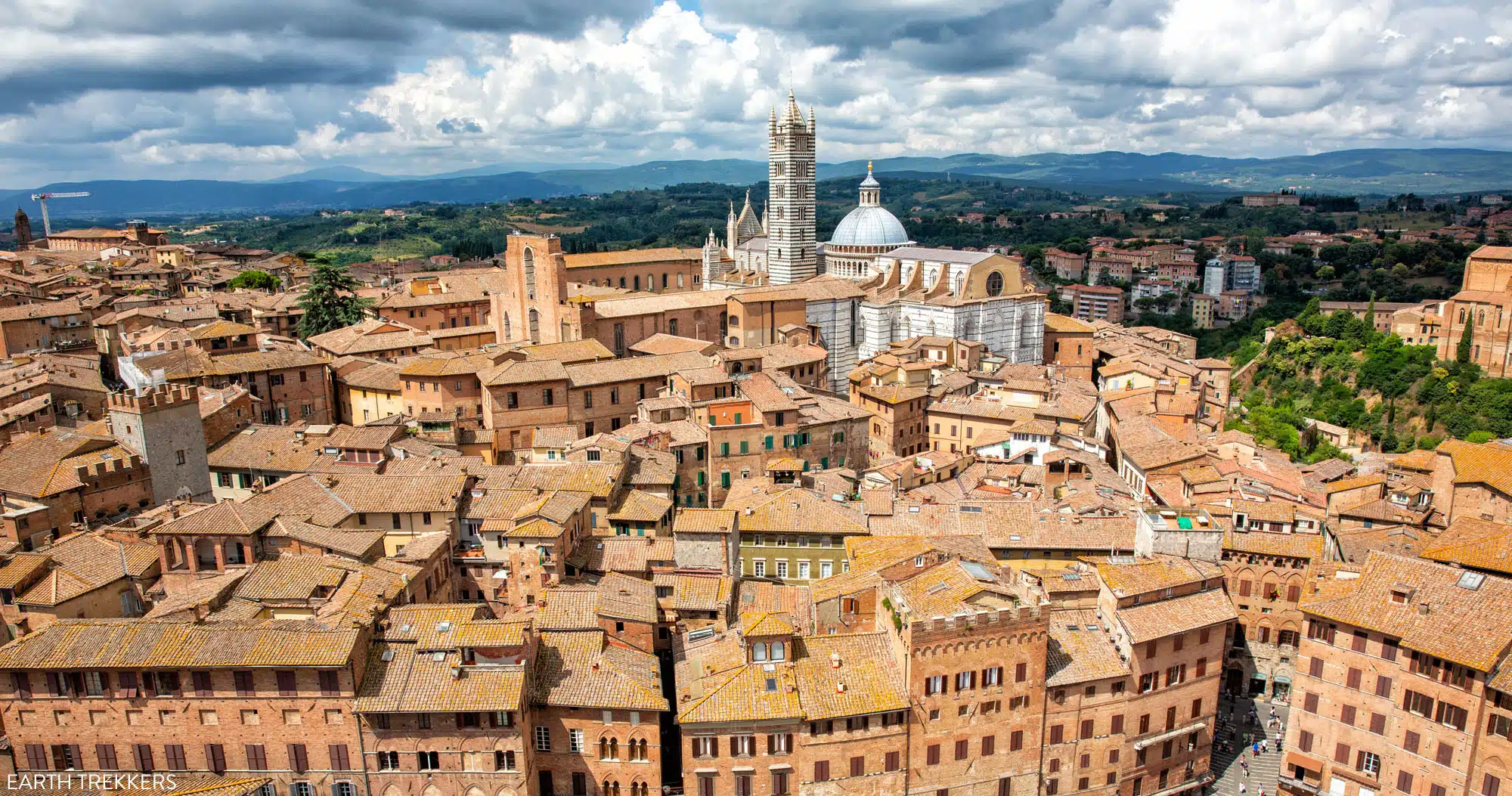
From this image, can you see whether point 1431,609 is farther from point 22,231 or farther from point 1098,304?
point 22,231

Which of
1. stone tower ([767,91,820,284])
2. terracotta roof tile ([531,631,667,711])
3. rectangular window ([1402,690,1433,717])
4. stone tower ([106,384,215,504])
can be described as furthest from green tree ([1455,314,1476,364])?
stone tower ([106,384,215,504])

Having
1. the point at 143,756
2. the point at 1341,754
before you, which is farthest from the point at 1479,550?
the point at 143,756

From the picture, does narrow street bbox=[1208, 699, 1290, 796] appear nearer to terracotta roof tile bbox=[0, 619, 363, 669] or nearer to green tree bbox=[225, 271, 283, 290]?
terracotta roof tile bbox=[0, 619, 363, 669]

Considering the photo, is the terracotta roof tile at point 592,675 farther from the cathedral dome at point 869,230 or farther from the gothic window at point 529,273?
the cathedral dome at point 869,230

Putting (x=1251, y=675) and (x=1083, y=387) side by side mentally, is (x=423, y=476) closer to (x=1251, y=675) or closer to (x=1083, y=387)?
(x=1251, y=675)

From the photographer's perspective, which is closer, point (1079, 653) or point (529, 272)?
point (1079, 653)
